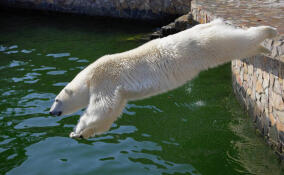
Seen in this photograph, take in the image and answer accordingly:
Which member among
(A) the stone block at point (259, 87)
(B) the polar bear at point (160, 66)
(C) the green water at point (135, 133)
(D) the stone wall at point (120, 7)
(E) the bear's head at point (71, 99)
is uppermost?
(D) the stone wall at point (120, 7)

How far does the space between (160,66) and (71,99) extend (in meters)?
1.08

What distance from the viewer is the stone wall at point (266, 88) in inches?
181

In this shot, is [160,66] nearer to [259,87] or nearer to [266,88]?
[266,88]

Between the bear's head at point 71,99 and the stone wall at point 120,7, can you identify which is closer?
the bear's head at point 71,99

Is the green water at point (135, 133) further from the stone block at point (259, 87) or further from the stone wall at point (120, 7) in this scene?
the stone wall at point (120, 7)

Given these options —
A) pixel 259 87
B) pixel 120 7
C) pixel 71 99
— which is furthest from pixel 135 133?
pixel 120 7

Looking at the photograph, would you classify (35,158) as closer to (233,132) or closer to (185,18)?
(233,132)

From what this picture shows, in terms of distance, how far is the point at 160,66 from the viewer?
12.5ft

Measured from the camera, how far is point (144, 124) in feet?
21.9

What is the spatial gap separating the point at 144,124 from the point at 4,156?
2.49 meters

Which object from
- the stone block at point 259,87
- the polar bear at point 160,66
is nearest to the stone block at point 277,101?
the stone block at point 259,87

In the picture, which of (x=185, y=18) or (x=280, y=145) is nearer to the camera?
(x=280, y=145)

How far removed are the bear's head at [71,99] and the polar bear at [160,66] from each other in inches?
1.5

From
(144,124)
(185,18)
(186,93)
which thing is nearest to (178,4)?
(185,18)
